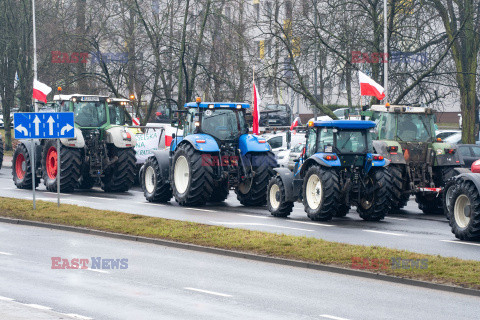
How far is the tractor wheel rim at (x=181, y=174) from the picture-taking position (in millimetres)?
22609

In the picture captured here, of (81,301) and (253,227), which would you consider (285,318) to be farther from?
(253,227)

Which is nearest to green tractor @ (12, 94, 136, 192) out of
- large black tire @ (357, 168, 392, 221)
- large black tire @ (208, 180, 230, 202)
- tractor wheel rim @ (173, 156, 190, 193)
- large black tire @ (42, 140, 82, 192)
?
large black tire @ (42, 140, 82, 192)

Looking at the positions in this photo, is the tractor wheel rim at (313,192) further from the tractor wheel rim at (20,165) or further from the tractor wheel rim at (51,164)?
the tractor wheel rim at (20,165)

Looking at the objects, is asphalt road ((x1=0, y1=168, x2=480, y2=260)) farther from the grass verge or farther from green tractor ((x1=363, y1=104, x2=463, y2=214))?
the grass verge

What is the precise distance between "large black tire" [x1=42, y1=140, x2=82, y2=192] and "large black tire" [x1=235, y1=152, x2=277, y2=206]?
6013 millimetres

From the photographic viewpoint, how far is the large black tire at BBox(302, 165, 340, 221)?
18688 millimetres

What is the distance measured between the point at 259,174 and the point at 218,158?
1.12 m

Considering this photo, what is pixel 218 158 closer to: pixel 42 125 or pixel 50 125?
pixel 50 125

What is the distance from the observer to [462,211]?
53.8ft

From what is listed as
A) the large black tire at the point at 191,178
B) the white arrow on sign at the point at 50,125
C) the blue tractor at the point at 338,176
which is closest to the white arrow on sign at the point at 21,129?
the white arrow on sign at the point at 50,125

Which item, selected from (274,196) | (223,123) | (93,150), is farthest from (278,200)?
(93,150)

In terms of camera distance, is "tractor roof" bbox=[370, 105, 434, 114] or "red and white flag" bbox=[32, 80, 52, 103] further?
"red and white flag" bbox=[32, 80, 52, 103]

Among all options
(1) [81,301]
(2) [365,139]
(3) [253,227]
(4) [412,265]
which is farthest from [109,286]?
(2) [365,139]

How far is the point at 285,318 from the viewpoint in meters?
9.58
